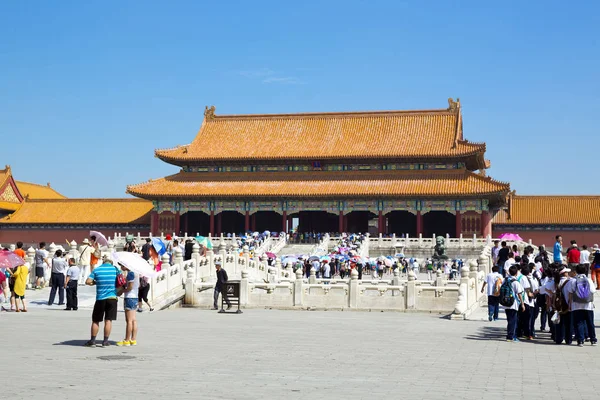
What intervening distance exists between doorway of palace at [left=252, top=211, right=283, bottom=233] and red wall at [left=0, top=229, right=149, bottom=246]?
7.63m

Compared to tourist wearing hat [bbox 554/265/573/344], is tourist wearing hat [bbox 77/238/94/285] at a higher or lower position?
higher

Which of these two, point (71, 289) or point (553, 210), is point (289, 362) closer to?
point (71, 289)

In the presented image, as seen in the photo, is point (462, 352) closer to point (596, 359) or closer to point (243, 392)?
point (596, 359)

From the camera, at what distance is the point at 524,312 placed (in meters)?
16.7

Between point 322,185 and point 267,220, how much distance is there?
5.93m

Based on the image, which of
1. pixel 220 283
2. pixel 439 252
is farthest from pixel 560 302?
pixel 439 252

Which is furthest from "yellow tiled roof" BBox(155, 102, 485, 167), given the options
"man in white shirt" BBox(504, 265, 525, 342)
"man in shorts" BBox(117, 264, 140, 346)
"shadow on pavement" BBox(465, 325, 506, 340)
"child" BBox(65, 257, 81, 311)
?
"man in shorts" BBox(117, 264, 140, 346)

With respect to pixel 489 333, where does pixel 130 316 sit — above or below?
above

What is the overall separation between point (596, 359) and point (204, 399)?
713 centimetres

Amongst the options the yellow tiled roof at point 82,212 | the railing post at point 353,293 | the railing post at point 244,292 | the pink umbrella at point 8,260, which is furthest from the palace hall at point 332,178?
the pink umbrella at point 8,260

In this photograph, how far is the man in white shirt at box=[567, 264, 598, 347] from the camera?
15.2m

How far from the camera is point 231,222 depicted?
61.1m

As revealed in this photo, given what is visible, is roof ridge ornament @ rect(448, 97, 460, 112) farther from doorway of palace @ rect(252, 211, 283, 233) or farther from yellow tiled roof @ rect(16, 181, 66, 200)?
yellow tiled roof @ rect(16, 181, 66, 200)

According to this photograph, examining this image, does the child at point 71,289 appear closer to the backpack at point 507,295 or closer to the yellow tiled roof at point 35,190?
the backpack at point 507,295
